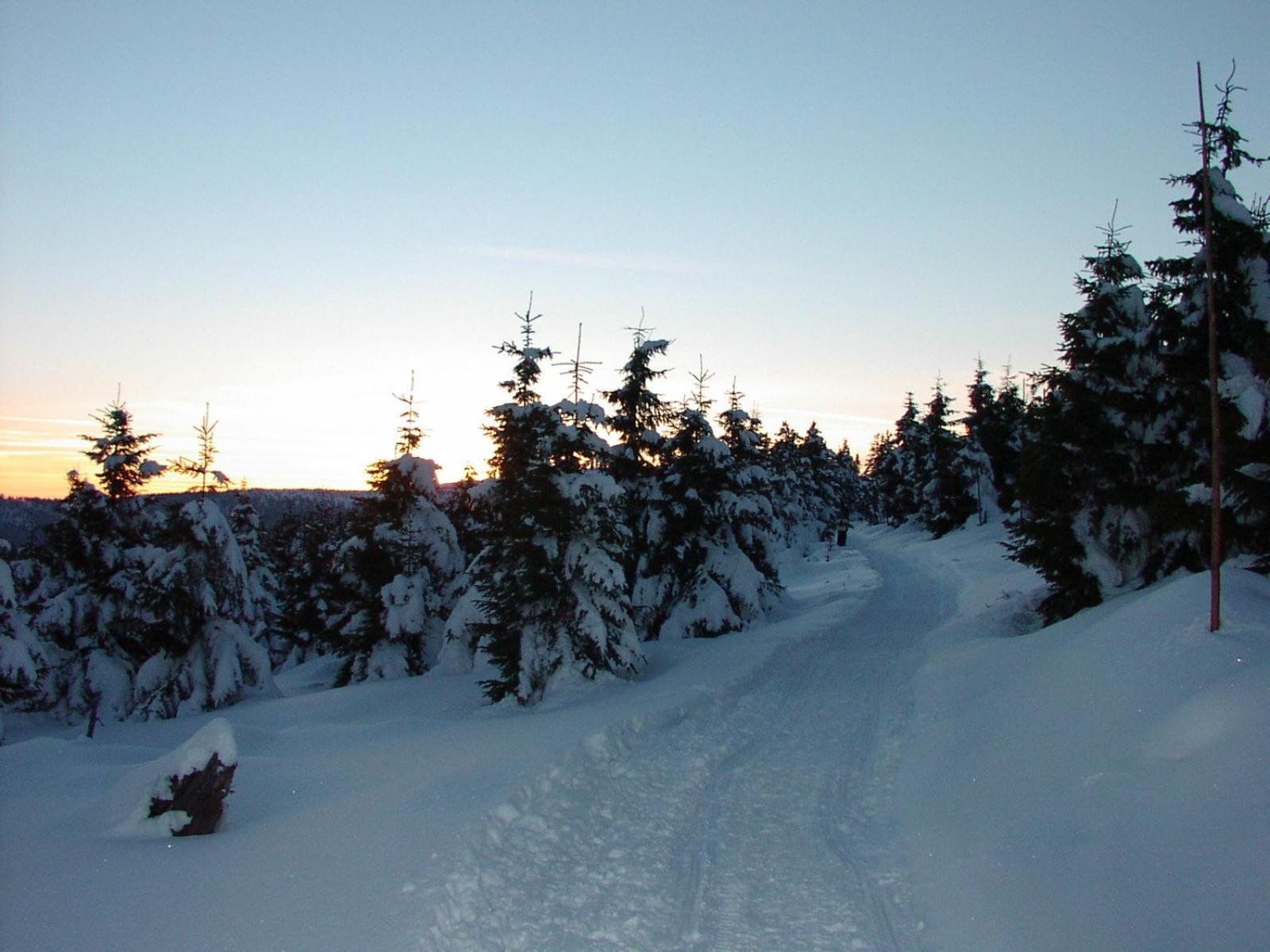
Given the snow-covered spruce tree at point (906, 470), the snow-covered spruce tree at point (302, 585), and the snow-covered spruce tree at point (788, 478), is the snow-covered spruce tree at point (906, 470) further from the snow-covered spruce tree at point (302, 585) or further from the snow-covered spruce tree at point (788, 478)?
the snow-covered spruce tree at point (302, 585)

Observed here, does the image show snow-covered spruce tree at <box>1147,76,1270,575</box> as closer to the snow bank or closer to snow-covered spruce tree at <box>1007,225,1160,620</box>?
snow-covered spruce tree at <box>1007,225,1160,620</box>

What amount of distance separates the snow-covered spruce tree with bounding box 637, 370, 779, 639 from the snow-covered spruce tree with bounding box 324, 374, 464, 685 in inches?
282

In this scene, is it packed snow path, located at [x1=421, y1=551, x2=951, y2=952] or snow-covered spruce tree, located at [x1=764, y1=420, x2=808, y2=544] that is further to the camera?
snow-covered spruce tree, located at [x1=764, y1=420, x2=808, y2=544]

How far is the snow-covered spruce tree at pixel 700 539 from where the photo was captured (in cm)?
2502

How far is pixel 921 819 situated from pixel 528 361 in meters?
15.2

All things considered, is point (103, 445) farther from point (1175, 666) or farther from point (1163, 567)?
point (1163, 567)

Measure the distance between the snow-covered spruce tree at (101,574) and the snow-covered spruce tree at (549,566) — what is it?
12828 mm

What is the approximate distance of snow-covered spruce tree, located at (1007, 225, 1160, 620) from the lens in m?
19.9

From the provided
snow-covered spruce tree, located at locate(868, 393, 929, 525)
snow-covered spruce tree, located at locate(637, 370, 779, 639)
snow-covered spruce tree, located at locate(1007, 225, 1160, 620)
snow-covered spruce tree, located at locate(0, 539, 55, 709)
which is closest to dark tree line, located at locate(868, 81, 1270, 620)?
snow-covered spruce tree, located at locate(1007, 225, 1160, 620)

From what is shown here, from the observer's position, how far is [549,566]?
1748 cm

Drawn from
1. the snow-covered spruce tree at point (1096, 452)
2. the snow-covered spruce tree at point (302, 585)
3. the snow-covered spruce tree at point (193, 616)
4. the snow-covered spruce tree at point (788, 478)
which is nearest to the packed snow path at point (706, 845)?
the snow-covered spruce tree at point (1096, 452)

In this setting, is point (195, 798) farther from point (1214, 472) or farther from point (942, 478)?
point (942, 478)

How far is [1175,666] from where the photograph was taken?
11711 millimetres

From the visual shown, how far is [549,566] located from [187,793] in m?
9.66
